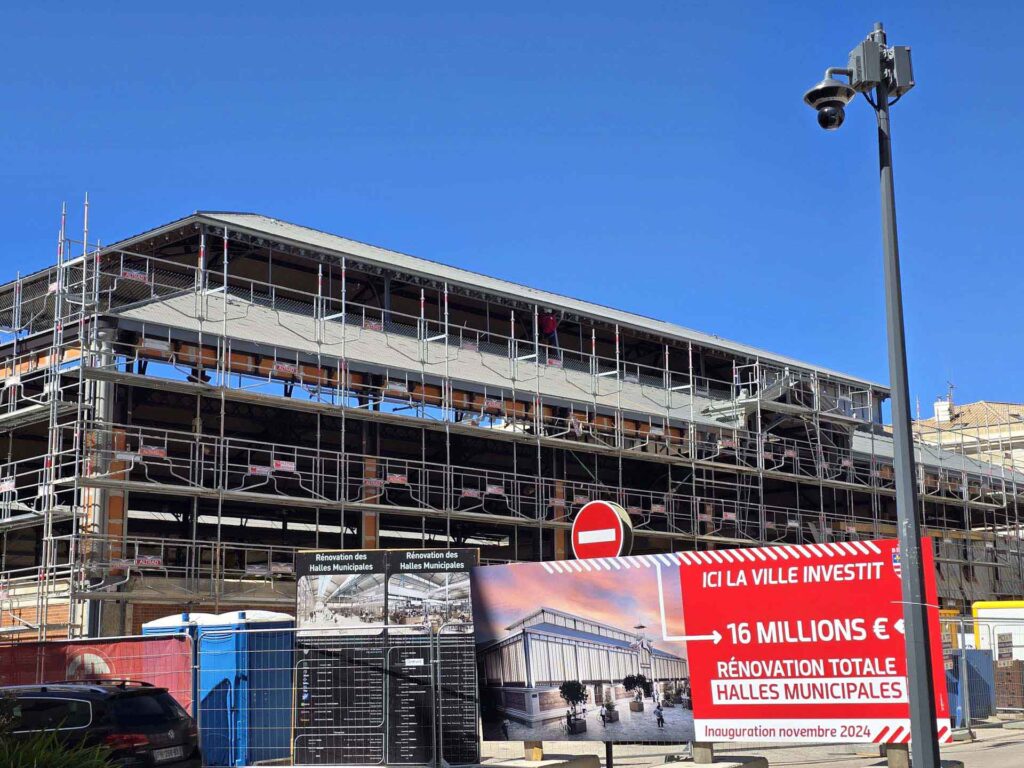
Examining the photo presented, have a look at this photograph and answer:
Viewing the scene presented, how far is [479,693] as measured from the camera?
13.4 m

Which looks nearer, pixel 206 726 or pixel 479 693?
pixel 479 693

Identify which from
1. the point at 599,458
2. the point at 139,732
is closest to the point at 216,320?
the point at 599,458

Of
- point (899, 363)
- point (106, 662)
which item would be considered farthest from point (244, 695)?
point (899, 363)

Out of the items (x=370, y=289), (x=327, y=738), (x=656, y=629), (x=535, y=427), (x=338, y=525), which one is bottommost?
(x=327, y=738)

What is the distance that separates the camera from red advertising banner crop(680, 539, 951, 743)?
435 inches

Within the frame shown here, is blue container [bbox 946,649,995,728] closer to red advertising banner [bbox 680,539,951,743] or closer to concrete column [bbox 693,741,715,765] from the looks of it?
concrete column [bbox 693,741,715,765]

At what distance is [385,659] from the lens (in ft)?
45.5

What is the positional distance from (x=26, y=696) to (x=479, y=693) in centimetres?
518

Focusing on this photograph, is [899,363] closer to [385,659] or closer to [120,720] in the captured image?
[385,659]

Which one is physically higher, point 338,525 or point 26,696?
point 338,525

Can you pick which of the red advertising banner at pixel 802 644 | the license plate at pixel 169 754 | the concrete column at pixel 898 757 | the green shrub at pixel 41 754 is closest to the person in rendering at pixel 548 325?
the license plate at pixel 169 754

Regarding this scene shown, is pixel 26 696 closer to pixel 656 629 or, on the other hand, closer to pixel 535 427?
pixel 656 629

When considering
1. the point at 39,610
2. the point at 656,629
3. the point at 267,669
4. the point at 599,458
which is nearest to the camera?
the point at 656,629

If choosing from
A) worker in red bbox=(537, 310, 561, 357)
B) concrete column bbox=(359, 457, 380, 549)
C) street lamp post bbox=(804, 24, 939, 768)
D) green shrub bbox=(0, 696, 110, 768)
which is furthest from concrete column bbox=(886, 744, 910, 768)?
worker in red bbox=(537, 310, 561, 357)
